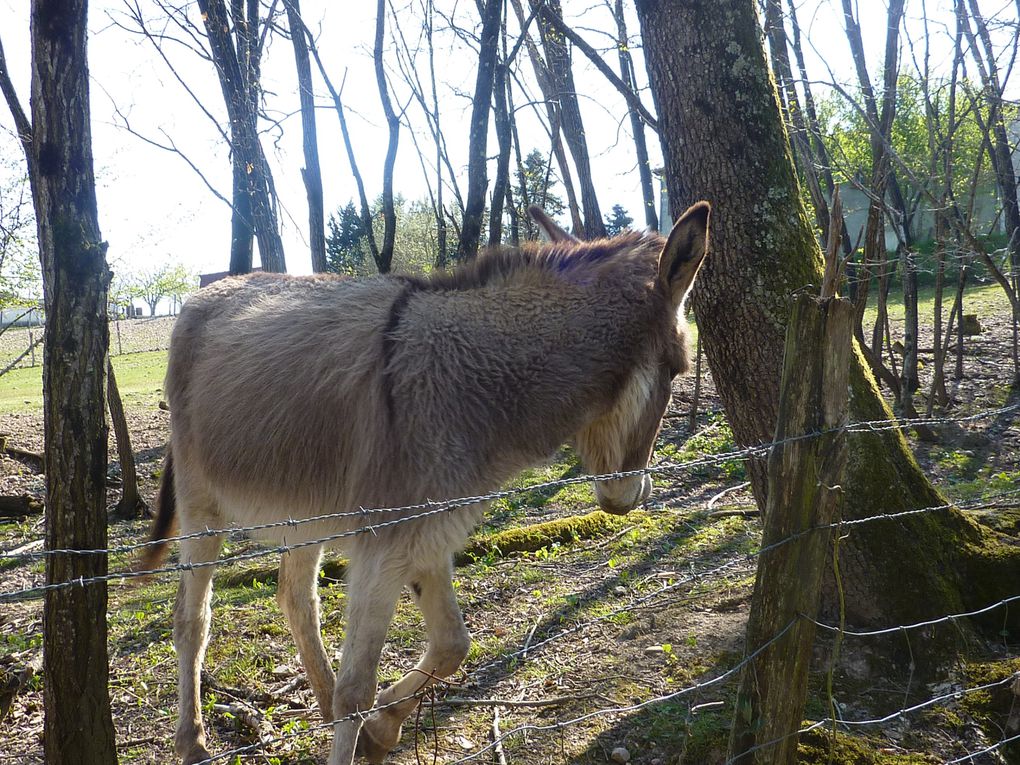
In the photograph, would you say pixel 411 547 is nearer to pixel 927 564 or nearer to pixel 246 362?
pixel 246 362

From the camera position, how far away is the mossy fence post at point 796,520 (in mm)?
1875

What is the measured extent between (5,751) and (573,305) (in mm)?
3126

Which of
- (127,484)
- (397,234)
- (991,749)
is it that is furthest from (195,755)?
(397,234)

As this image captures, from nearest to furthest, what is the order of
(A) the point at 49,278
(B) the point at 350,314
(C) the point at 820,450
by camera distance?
(C) the point at 820,450, (A) the point at 49,278, (B) the point at 350,314

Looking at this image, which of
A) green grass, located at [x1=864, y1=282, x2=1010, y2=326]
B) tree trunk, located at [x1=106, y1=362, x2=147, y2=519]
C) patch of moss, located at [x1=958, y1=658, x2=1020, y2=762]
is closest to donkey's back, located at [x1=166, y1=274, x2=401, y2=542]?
patch of moss, located at [x1=958, y1=658, x2=1020, y2=762]

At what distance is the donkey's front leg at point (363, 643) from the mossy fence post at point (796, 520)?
128 cm

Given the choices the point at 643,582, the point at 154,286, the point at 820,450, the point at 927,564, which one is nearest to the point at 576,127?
the point at 643,582

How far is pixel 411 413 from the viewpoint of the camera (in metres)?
2.75

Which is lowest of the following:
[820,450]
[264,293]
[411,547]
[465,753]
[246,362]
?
[465,753]

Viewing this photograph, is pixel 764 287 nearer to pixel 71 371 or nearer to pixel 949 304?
pixel 71 371

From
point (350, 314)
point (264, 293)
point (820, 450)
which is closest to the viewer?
point (820, 450)

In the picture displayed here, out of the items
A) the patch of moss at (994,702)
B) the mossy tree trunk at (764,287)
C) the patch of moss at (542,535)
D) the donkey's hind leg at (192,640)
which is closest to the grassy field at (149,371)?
the patch of moss at (542,535)

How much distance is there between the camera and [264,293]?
3811mm

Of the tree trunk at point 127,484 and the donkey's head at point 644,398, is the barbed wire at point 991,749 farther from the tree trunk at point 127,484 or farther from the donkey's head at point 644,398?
the tree trunk at point 127,484
